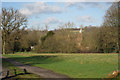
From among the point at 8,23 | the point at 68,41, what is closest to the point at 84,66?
the point at 8,23

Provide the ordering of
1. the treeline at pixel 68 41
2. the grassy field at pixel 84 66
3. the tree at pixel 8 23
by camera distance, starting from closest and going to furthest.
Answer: the grassy field at pixel 84 66 < the tree at pixel 8 23 < the treeline at pixel 68 41

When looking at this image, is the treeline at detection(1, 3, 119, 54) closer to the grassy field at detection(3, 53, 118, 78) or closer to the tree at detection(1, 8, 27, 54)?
the tree at detection(1, 8, 27, 54)

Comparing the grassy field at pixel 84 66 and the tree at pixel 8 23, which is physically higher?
→ the tree at pixel 8 23

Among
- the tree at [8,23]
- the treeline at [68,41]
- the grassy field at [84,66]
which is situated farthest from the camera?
the treeline at [68,41]

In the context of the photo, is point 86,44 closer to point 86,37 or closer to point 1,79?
point 86,37

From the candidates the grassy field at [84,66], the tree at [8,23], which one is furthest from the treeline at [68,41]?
the grassy field at [84,66]

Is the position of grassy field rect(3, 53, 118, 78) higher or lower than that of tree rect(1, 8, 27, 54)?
lower

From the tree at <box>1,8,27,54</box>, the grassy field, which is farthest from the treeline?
the grassy field

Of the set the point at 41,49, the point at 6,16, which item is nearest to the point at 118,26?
the point at 6,16

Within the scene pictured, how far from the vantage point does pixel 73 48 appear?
55.5 m

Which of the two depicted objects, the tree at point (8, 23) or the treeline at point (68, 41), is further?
the treeline at point (68, 41)

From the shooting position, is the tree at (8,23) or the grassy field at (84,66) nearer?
the grassy field at (84,66)

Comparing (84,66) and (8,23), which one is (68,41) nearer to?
(8,23)

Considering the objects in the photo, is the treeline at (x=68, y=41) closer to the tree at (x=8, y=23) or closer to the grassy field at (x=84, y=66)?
the tree at (x=8, y=23)
